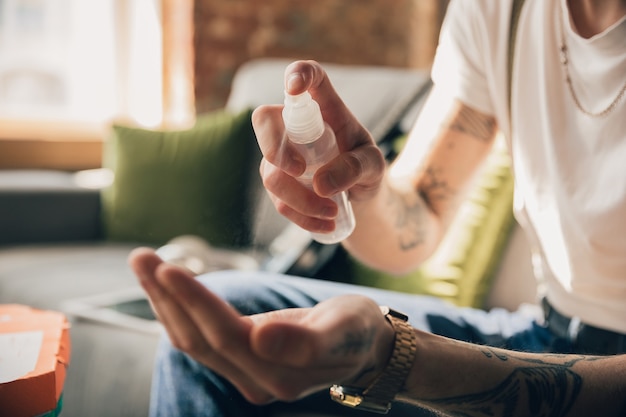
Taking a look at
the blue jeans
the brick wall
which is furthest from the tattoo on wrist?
the brick wall

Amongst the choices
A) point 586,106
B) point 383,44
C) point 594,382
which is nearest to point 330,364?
point 594,382

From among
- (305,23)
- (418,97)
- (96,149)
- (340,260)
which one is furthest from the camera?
(305,23)

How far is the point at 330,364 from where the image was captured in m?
0.46

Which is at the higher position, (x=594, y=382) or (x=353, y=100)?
(x=353, y=100)

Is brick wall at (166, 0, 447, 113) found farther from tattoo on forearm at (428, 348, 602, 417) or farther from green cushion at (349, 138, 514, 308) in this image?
Answer: tattoo on forearm at (428, 348, 602, 417)

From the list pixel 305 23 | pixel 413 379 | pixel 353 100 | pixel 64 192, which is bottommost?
pixel 64 192

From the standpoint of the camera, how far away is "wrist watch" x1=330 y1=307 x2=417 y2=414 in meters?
0.52

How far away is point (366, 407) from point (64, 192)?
145 cm

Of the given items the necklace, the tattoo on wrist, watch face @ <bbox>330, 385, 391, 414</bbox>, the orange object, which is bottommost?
the orange object

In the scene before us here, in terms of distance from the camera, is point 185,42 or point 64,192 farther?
point 185,42

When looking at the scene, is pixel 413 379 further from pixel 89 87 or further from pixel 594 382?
pixel 89 87

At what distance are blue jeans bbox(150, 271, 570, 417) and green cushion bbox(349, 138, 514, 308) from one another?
211 millimetres

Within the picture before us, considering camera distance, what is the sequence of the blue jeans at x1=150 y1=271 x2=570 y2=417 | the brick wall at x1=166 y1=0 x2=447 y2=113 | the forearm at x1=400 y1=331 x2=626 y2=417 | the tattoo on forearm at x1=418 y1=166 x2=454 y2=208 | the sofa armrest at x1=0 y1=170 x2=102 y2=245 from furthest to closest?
1. the brick wall at x1=166 y1=0 x2=447 y2=113
2. the sofa armrest at x1=0 y1=170 x2=102 y2=245
3. the tattoo on forearm at x1=418 y1=166 x2=454 y2=208
4. the blue jeans at x1=150 y1=271 x2=570 y2=417
5. the forearm at x1=400 y1=331 x2=626 y2=417

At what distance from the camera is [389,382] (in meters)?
0.52
